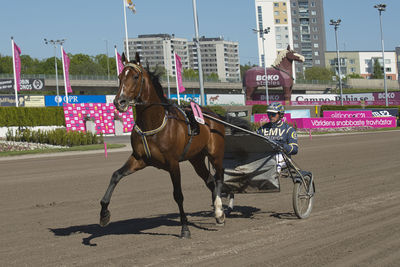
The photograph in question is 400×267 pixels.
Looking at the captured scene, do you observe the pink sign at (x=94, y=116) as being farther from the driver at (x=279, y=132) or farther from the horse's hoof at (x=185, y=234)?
the horse's hoof at (x=185, y=234)

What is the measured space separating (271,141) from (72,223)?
3.16 m

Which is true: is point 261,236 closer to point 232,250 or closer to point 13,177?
point 232,250

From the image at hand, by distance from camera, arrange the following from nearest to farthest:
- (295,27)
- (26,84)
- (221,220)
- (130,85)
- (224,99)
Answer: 1. (130,85)
2. (221,220)
3. (224,99)
4. (26,84)
5. (295,27)

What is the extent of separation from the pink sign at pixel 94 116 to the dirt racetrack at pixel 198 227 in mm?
22261

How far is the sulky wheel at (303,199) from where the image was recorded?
7554mm

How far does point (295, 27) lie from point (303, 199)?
13689cm

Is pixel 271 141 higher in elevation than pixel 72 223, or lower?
higher

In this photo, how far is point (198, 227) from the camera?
24.2 feet

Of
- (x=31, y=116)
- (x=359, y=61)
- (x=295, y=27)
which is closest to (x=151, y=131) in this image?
(x=31, y=116)

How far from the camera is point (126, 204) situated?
388 inches

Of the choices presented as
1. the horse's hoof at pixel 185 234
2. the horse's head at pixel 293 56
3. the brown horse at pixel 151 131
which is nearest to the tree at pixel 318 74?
the horse's head at pixel 293 56

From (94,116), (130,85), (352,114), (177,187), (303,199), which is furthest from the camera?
(352,114)

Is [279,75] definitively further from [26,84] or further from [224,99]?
[26,84]

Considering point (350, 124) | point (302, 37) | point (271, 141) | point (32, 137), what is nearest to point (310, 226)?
point (271, 141)
